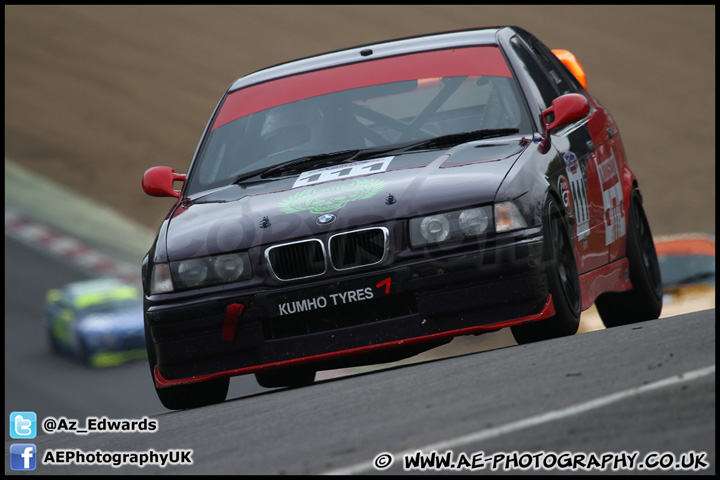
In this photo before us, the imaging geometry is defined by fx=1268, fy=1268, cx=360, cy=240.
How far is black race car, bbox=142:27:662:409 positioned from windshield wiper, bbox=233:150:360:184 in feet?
0.04

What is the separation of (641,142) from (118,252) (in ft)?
41.3

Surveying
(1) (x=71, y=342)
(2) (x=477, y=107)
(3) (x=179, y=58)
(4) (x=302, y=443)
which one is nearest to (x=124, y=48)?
→ (3) (x=179, y=58)

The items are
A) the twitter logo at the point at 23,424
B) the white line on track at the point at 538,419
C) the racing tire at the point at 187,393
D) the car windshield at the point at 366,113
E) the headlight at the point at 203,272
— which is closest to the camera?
the white line on track at the point at 538,419

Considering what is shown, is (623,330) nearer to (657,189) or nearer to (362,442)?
(362,442)

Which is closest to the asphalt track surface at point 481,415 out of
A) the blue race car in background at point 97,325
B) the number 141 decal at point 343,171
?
the number 141 decal at point 343,171

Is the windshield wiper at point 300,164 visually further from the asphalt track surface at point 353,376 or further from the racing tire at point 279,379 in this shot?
the racing tire at point 279,379

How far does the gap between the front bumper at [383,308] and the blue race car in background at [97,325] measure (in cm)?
886

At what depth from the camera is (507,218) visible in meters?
5.46

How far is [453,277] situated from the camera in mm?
5434

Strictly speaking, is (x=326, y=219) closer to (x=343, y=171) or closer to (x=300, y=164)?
(x=343, y=171)

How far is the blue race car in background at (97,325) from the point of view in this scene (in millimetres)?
14742

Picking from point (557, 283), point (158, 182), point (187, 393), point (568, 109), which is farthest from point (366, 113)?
point (187, 393)

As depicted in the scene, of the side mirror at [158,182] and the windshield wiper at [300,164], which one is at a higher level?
the windshield wiper at [300,164]

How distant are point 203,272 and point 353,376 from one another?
0.96 metres
